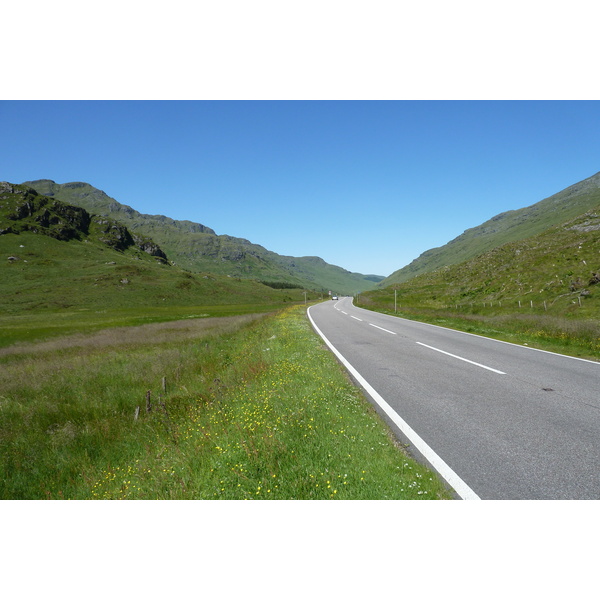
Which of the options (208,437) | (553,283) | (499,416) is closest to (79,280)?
(208,437)

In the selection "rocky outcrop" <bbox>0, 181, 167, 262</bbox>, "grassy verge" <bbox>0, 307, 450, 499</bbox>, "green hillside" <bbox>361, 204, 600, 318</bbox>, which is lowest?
"grassy verge" <bbox>0, 307, 450, 499</bbox>

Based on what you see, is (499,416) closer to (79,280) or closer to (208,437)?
(208,437)

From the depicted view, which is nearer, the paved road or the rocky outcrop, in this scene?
the paved road

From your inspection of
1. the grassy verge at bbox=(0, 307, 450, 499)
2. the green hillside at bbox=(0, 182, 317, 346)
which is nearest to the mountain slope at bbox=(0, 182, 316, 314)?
the green hillside at bbox=(0, 182, 317, 346)

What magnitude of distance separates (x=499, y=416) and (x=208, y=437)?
511 centimetres

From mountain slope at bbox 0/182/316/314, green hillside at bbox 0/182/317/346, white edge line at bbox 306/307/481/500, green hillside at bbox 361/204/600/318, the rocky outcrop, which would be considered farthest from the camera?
the rocky outcrop

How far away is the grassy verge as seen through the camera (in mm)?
3656

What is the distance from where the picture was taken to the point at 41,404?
9.95 meters

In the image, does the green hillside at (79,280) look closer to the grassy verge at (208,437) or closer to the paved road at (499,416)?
the grassy verge at (208,437)

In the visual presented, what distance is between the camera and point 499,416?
5.45 metres

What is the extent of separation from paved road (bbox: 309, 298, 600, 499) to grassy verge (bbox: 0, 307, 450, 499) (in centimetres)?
66

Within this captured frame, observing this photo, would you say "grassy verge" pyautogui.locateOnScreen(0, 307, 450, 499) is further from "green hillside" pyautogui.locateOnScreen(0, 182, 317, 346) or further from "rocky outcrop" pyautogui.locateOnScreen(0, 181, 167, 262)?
"rocky outcrop" pyautogui.locateOnScreen(0, 181, 167, 262)

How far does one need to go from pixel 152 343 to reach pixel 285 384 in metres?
18.8

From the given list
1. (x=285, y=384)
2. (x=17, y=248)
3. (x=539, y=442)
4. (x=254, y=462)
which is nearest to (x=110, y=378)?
(x=285, y=384)
